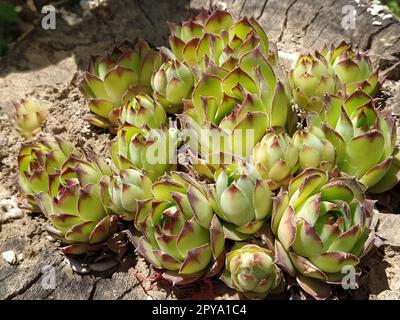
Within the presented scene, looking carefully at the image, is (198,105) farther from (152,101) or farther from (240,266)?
(240,266)

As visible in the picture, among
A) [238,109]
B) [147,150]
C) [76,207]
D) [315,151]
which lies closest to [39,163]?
[76,207]

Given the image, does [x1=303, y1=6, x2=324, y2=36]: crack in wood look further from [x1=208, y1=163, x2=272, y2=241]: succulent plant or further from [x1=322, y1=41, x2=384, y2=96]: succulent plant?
[x1=208, y1=163, x2=272, y2=241]: succulent plant

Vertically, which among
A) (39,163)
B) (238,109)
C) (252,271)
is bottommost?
(252,271)

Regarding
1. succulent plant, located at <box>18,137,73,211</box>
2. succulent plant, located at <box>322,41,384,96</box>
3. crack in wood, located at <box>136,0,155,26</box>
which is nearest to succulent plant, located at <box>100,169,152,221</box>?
succulent plant, located at <box>18,137,73,211</box>

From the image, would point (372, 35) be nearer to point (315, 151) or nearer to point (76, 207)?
point (315, 151)

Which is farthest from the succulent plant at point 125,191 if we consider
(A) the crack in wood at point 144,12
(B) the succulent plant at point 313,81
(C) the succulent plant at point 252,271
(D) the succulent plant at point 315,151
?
(A) the crack in wood at point 144,12

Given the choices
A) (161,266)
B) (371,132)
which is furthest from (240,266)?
(371,132)
